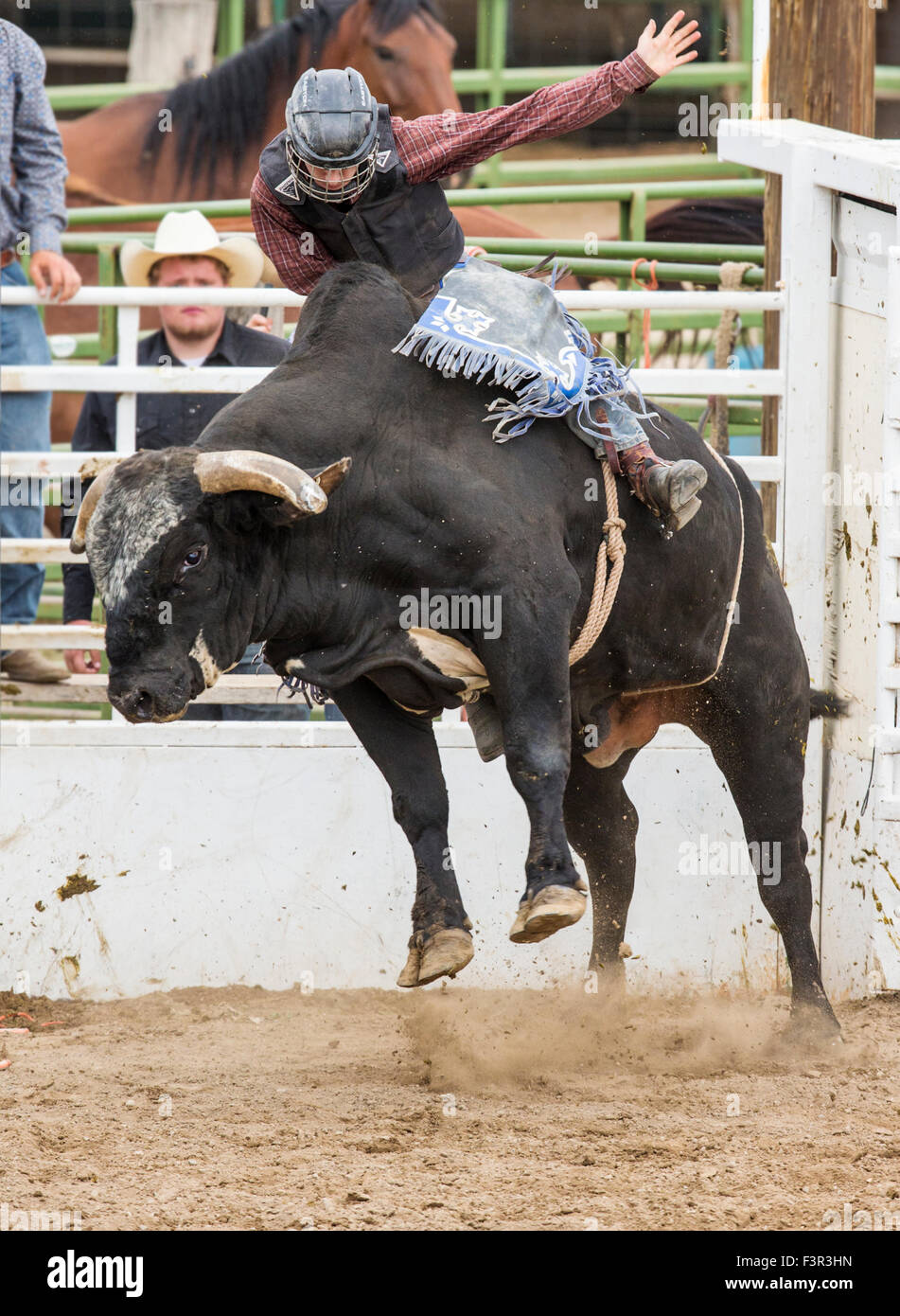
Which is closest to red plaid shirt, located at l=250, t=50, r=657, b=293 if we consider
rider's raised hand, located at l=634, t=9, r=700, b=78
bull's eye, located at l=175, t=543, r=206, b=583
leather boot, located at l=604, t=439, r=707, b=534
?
rider's raised hand, located at l=634, t=9, r=700, b=78

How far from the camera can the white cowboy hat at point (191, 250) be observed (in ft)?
25.2

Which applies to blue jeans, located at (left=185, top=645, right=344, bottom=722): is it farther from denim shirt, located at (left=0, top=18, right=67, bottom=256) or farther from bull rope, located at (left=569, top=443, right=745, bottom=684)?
bull rope, located at (left=569, top=443, right=745, bottom=684)

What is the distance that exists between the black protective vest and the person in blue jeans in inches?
86.1

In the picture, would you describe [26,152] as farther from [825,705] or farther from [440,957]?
[440,957]

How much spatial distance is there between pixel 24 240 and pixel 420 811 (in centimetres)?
363

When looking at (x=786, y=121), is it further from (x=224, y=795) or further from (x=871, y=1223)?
(x=871, y=1223)

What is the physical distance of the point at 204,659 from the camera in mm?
4359

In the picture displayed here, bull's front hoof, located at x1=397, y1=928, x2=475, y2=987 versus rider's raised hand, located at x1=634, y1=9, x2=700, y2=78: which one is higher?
rider's raised hand, located at x1=634, y1=9, x2=700, y2=78

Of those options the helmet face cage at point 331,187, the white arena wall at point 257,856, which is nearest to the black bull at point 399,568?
the helmet face cage at point 331,187

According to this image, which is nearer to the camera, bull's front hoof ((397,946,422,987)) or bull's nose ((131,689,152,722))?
bull's nose ((131,689,152,722))

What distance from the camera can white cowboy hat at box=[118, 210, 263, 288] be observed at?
7.69 m

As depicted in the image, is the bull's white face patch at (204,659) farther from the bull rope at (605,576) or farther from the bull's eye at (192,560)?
the bull rope at (605,576)

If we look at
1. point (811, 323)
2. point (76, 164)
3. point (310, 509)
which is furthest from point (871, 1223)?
point (76, 164)

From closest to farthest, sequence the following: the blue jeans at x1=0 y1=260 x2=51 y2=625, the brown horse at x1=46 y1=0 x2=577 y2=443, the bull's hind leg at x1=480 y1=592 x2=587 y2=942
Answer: the bull's hind leg at x1=480 y1=592 x2=587 y2=942, the blue jeans at x1=0 y1=260 x2=51 y2=625, the brown horse at x1=46 y1=0 x2=577 y2=443
